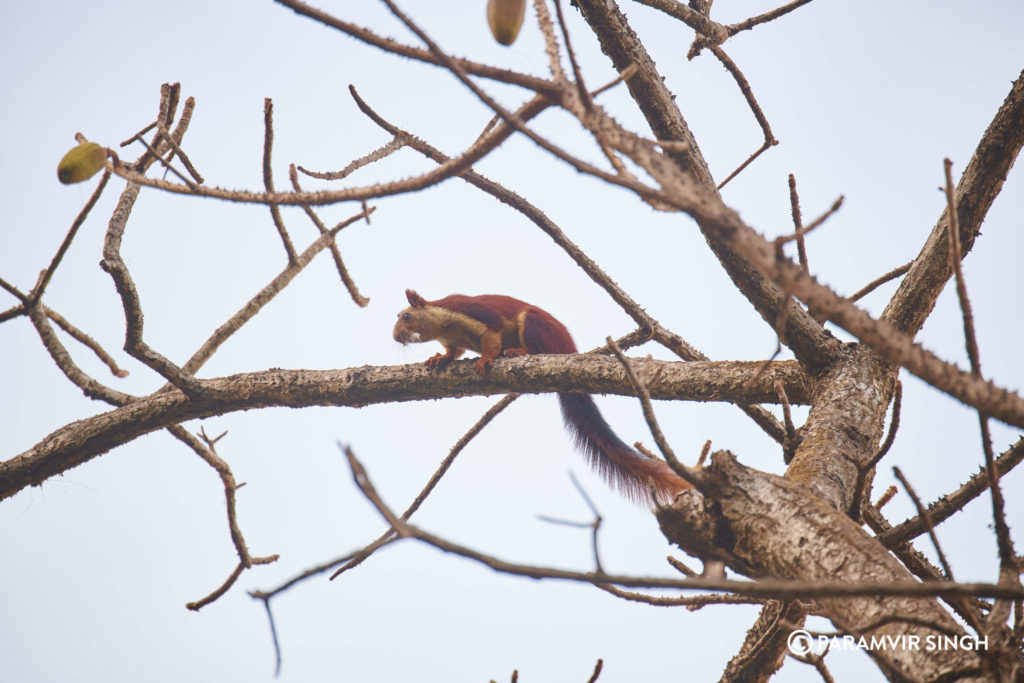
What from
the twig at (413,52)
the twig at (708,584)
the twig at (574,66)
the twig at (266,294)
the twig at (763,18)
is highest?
the twig at (763,18)

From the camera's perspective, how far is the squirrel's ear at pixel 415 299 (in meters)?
4.75

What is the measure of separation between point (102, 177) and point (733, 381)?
7.43 feet

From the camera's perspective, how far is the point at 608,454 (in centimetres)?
382

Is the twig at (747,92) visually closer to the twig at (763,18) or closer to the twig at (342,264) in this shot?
the twig at (763,18)

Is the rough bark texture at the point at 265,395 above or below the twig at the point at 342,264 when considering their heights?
below

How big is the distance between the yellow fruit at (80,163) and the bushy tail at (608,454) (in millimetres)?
2330

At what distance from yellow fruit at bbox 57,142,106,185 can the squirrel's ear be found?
288cm

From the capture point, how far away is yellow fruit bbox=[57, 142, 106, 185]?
1851 millimetres

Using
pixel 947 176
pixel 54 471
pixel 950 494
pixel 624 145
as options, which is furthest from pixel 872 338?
pixel 54 471

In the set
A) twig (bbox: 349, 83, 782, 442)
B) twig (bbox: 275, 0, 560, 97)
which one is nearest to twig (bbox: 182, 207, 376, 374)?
twig (bbox: 349, 83, 782, 442)

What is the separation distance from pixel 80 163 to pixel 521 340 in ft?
8.54

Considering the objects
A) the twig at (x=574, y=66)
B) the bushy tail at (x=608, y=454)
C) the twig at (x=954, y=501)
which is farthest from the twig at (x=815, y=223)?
the bushy tail at (x=608, y=454)

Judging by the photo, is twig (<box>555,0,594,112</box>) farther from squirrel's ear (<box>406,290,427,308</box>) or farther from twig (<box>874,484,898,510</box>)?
squirrel's ear (<box>406,290,427,308</box>)

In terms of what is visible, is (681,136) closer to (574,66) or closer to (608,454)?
(574,66)
